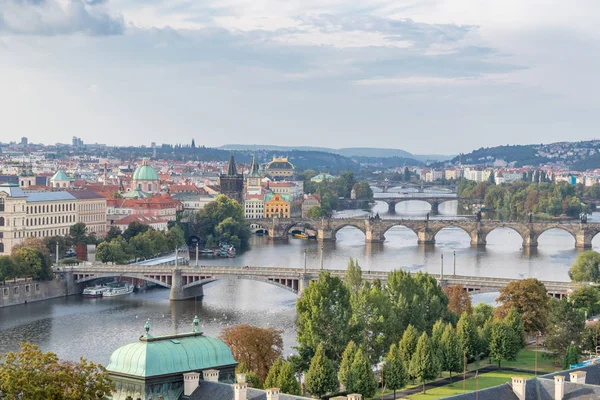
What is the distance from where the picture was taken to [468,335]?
143 ft

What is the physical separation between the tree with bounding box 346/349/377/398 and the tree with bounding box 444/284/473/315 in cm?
1596

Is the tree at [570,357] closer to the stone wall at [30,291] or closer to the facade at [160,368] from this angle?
the facade at [160,368]

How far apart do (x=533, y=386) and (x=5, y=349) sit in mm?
28882

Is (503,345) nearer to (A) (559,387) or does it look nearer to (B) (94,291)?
(A) (559,387)

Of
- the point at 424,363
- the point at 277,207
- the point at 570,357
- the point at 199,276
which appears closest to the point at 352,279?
the point at 424,363

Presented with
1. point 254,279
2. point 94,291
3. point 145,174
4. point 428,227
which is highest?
point 145,174

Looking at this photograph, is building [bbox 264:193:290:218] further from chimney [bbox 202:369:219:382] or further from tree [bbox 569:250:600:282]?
chimney [bbox 202:369:219:382]

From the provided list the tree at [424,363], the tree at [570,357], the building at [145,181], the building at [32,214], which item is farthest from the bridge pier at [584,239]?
the tree at [424,363]

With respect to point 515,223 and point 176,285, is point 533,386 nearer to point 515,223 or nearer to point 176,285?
point 176,285

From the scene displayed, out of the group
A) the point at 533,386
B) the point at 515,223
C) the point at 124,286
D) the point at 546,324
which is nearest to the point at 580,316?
the point at 546,324

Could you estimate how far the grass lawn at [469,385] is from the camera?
124 ft

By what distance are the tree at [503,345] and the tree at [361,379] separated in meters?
7.86

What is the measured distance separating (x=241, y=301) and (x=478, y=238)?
45.1m

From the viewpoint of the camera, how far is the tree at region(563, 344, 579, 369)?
40.7 m
